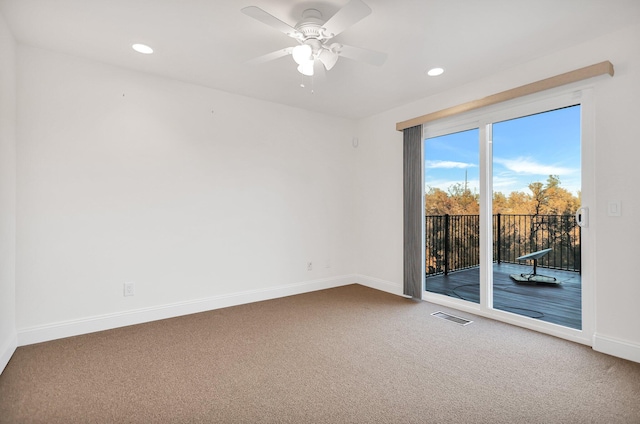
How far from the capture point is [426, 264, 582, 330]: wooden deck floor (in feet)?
10.1

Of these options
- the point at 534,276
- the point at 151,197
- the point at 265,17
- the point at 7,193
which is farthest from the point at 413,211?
the point at 7,193

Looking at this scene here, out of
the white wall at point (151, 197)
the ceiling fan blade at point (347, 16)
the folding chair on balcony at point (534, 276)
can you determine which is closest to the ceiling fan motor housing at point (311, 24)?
the ceiling fan blade at point (347, 16)

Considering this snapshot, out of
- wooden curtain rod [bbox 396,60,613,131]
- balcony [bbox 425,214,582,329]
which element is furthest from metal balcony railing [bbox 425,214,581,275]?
wooden curtain rod [bbox 396,60,613,131]

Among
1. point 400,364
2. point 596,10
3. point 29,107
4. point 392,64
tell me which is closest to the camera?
point 596,10

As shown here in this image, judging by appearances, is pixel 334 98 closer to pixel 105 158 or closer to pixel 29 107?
pixel 105 158

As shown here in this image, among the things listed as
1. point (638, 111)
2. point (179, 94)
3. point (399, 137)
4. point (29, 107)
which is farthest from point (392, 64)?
point (29, 107)

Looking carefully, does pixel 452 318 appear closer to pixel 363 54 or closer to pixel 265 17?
pixel 363 54

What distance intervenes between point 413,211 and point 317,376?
2.46 metres

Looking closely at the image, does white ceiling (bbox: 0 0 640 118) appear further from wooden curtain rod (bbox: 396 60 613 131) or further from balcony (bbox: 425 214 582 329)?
balcony (bbox: 425 214 582 329)

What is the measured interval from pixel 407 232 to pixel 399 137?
1273 millimetres

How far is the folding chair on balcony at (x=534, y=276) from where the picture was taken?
3.16 metres

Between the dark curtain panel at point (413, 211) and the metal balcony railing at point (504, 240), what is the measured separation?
0.19 m

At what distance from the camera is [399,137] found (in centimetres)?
425

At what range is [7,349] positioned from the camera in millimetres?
2336
